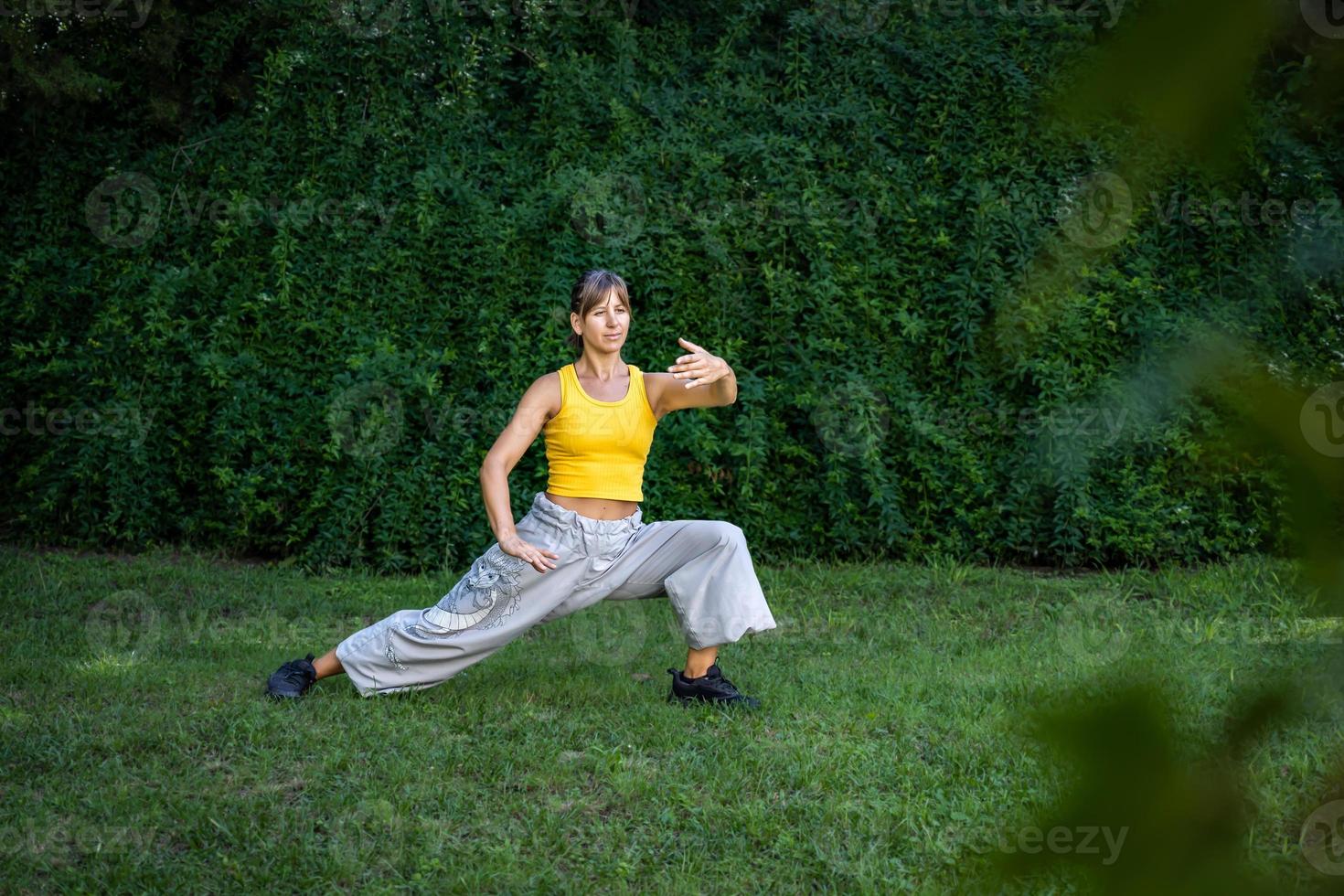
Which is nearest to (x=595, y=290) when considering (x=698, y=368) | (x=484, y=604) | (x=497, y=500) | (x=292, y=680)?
(x=698, y=368)

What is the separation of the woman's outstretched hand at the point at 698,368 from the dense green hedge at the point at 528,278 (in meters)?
2.97

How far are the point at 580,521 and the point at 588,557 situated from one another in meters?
0.14

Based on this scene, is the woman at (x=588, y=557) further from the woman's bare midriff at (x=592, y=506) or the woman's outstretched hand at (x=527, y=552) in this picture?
the woman's outstretched hand at (x=527, y=552)

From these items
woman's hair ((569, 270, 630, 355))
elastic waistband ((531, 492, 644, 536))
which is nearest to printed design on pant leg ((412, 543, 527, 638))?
elastic waistband ((531, 492, 644, 536))

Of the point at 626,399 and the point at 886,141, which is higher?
the point at 886,141

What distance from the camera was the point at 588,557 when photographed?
14.9 ft

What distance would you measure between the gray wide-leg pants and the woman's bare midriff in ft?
0.15

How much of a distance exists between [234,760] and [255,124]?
5082 mm

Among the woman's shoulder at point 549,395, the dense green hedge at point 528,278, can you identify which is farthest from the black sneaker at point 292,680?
the dense green hedge at point 528,278

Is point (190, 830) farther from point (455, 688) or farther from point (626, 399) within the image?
point (626, 399)

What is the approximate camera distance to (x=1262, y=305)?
104 centimetres

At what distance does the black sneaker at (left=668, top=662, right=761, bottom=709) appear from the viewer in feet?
15.1

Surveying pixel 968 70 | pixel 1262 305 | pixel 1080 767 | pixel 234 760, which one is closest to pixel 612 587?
pixel 234 760

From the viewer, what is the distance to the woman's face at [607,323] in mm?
4633
